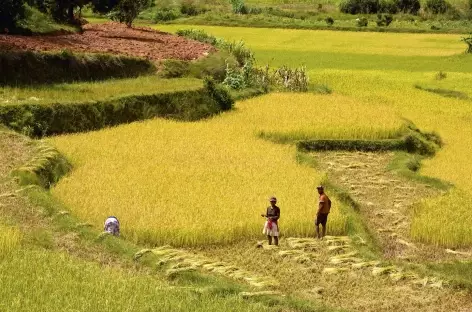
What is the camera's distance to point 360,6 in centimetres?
7262

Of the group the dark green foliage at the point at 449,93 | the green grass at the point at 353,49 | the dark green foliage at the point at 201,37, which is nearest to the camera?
the dark green foliage at the point at 449,93

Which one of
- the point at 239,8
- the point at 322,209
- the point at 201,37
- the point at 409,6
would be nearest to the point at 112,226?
the point at 322,209

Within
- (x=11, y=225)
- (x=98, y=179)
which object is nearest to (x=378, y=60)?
(x=98, y=179)

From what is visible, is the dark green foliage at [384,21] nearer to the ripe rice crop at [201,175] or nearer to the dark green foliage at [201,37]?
the dark green foliage at [201,37]

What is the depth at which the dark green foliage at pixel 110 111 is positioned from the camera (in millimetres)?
16656

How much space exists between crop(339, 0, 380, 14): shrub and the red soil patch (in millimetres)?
42692

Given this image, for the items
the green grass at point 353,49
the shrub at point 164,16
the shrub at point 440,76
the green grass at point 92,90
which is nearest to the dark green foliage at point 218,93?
the green grass at point 92,90

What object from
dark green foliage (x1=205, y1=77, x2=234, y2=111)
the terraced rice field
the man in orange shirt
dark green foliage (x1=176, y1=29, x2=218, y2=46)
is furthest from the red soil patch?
the man in orange shirt

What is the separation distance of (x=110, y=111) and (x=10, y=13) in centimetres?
613

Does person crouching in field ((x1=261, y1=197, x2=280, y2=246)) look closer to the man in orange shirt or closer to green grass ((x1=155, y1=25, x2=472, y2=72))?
the man in orange shirt

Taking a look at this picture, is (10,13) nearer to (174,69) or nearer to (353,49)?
(174,69)

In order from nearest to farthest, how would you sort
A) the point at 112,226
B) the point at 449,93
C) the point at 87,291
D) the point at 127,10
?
the point at 87,291 → the point at 112,226 → the point at 449,93 → the point at 127,10

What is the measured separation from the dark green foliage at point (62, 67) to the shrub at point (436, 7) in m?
55.1

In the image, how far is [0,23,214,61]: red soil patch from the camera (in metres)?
21.5
